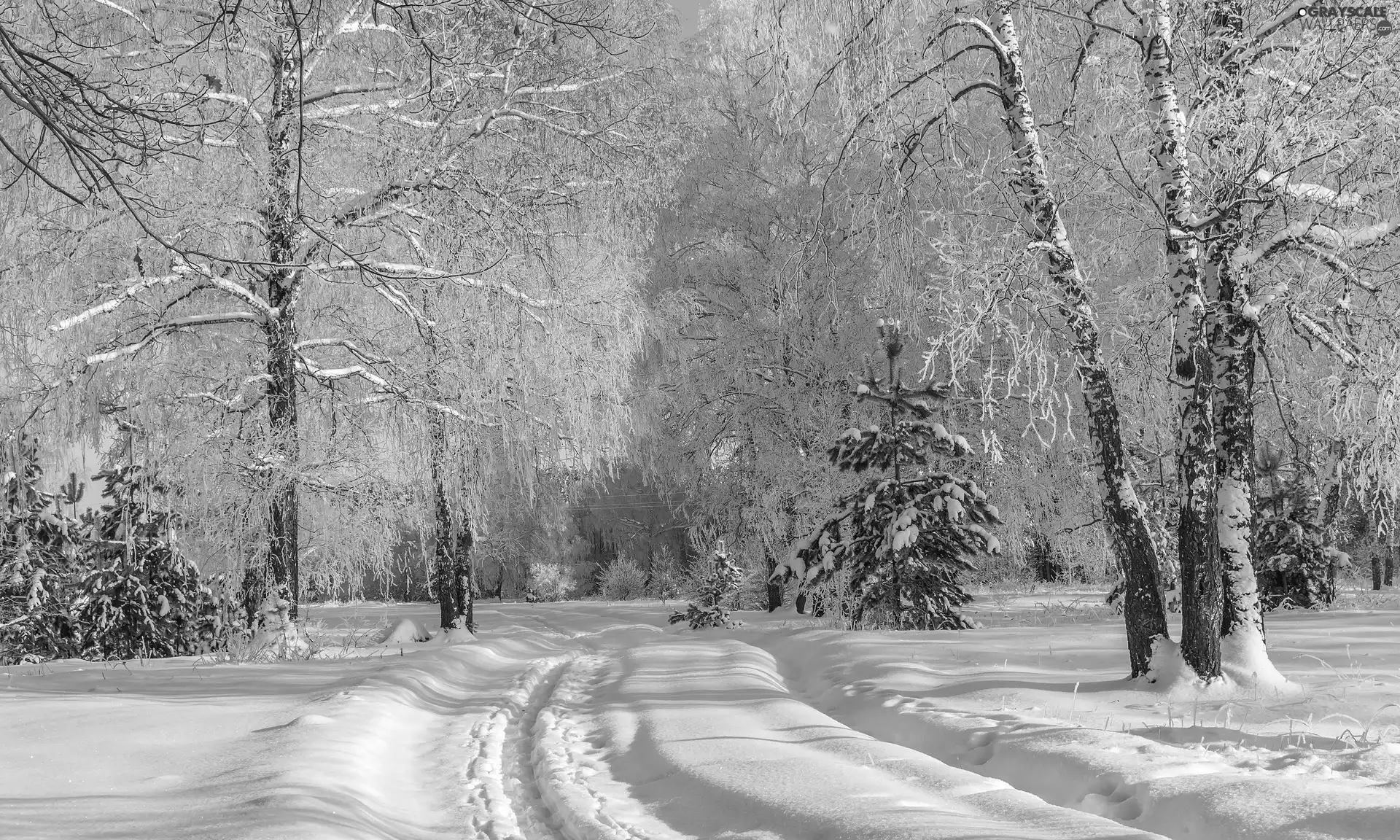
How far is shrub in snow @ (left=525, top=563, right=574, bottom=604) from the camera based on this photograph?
129 feet

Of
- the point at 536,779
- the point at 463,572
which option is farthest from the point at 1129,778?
the point at 463,572

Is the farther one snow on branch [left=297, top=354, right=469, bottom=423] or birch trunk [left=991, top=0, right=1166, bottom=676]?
snow on branch [left=297, top=354, right=469, bottom=423]

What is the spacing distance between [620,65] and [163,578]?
10858 mm

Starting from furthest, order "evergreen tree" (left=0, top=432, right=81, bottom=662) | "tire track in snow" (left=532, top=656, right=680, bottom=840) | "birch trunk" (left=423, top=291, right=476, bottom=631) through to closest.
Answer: "evergreen tree" (left=0, top=432, right=81, bottom=662), "birch trunk" (left=423, top=291, right=476, bottom=631), "tire track in snow" (left=532, top=656, right=680, bottom=840)

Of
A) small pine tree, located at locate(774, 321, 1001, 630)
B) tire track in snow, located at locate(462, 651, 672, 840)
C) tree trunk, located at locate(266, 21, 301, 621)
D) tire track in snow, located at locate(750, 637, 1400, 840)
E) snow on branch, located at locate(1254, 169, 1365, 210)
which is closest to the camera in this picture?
tire track in snow, located at locate(750, 637, 1400, 840)

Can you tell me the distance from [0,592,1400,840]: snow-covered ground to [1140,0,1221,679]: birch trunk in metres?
0.57

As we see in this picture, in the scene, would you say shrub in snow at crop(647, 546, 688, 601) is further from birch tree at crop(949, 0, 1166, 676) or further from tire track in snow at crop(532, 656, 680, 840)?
birch tree at crop(949, 0, 1166, 676)

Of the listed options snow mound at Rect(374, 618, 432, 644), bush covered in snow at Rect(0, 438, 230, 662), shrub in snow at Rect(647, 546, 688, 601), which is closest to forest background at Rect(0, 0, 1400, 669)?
snow mound at Rect(374, 618, 432, 644)

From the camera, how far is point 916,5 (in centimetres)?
742

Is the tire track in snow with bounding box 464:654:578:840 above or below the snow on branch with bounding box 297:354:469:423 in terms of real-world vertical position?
below

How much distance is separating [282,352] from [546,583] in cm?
2945

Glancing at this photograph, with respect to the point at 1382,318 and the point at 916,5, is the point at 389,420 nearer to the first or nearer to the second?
the point at 916,5

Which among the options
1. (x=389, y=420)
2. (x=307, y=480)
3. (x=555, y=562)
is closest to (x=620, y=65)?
(x=389, y=420)

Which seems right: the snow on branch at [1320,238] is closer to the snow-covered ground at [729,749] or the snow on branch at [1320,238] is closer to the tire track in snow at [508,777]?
the snow-covered ground at [729,749]
